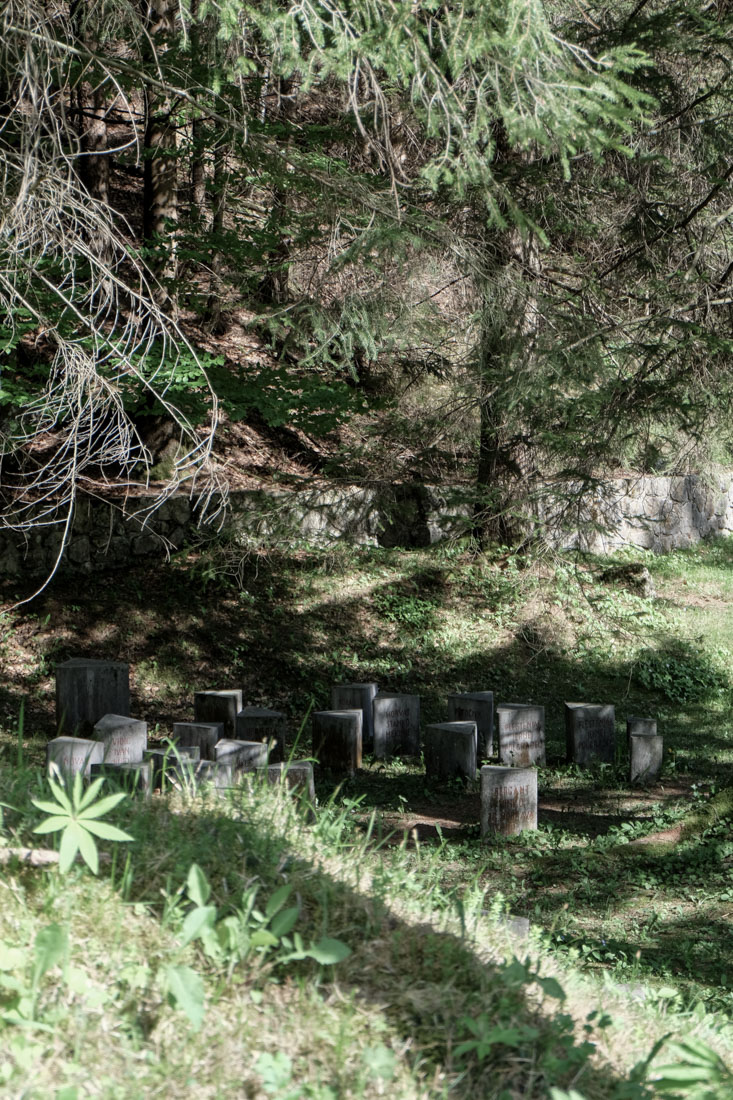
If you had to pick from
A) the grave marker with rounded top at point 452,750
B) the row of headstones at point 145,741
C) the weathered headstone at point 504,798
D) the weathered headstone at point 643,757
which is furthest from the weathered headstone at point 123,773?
the weathered headstone at point 643,757

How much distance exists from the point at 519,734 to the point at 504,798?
1465 mm

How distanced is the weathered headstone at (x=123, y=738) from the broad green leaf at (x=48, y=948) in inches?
135

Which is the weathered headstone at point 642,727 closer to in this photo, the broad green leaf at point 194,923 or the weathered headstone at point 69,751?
the weathered headstone at point 69,751

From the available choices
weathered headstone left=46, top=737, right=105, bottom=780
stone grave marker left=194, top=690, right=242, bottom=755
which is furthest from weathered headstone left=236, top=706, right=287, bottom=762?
weathered headstone left=46, top=737, right=105, bottom=780

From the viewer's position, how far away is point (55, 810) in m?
2.29

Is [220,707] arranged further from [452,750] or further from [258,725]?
[452,750]

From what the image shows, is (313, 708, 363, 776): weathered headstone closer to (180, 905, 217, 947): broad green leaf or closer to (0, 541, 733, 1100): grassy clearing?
(0, 541, 733, 1100): grassy clearing

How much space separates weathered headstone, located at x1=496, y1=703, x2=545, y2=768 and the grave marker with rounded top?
37 centimetres

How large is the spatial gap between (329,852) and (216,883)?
1.87 feet

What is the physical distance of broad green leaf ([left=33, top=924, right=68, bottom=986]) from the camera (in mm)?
1986

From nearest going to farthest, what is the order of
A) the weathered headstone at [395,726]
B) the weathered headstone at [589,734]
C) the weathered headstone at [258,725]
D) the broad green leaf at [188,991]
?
the broad green leaf at [188,991]
the weathered headstone at [258,725]
the weathered headstone at [589,734]
the weathered headstone at [395,726]

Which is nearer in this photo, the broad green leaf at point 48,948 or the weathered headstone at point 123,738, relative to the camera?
the broad green leaf at point 48,948

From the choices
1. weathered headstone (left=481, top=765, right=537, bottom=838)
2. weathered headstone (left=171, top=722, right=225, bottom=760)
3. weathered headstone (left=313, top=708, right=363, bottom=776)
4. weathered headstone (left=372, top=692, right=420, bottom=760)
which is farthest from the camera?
weathered headstone (left=372, top=692, right=420, bottom=760)

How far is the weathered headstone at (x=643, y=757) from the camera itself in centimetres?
660
